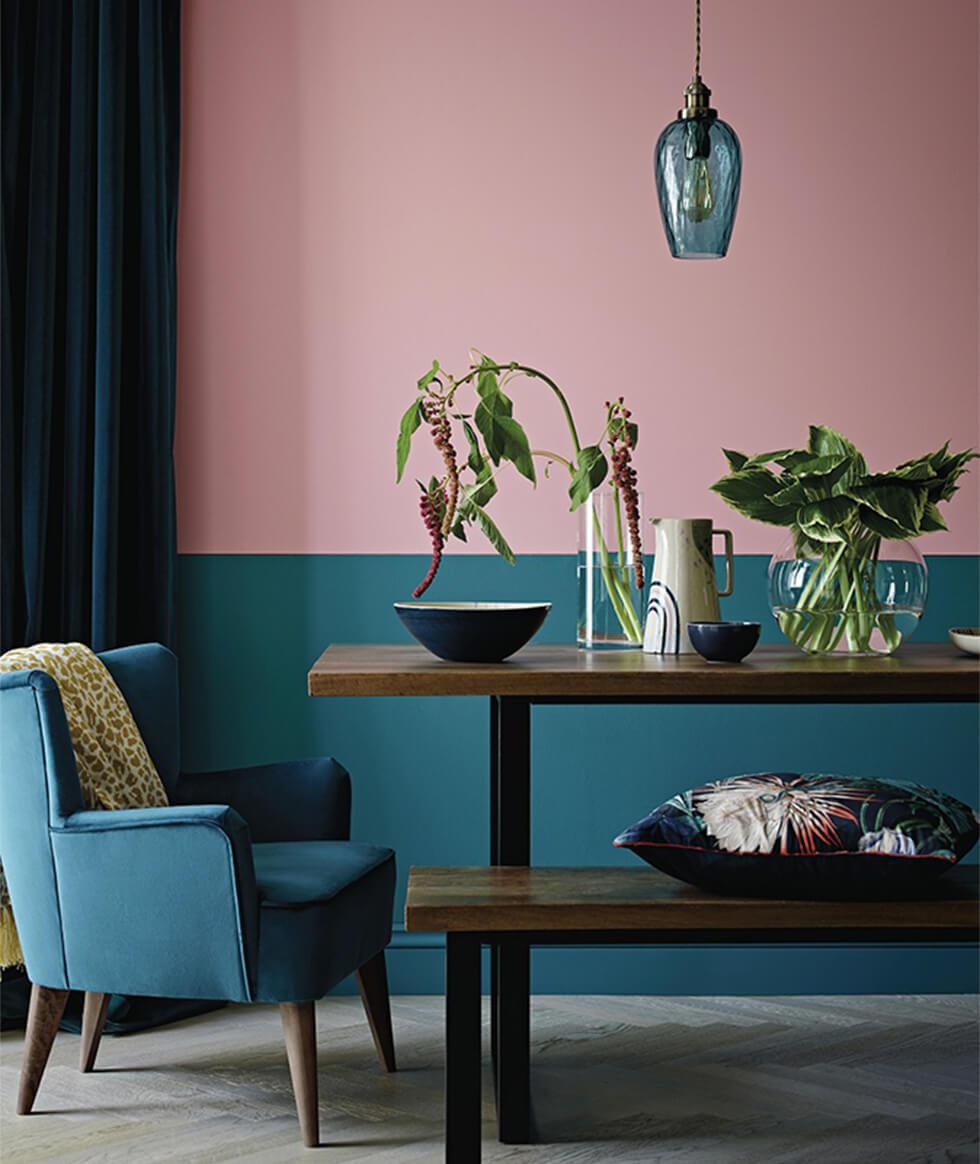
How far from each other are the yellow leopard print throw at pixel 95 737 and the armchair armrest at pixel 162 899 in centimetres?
19

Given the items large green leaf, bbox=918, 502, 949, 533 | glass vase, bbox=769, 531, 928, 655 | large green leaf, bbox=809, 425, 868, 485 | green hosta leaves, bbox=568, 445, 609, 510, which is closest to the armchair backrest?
green hosta leaves, bbox=568, 445, 609, 510

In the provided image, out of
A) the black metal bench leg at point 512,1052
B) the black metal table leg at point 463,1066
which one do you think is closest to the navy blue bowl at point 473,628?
the black metal table leg at point 463,1066

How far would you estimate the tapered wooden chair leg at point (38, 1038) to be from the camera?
8.54ft

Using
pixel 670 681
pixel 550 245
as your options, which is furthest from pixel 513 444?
pixel 550 245

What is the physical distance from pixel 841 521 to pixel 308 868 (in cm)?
110

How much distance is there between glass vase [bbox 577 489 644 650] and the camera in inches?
94.3

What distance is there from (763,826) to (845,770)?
4.94ft

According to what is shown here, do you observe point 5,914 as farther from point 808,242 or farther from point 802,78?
point 802,78

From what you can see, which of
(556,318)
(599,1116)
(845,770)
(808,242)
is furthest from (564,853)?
(808,242)

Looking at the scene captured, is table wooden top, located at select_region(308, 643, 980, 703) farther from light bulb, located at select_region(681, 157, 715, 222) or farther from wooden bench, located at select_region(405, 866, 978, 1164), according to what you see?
light bulb, located at select_region(681, 157, 715, 222)

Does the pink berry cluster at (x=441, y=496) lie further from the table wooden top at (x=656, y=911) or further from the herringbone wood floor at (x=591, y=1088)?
the herringbone wood floor at (x=591, y=1088)

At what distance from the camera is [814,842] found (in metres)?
2.03

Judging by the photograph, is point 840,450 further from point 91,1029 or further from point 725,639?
point 91,1029

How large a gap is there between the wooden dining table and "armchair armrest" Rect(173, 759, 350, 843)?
0.53 metres
